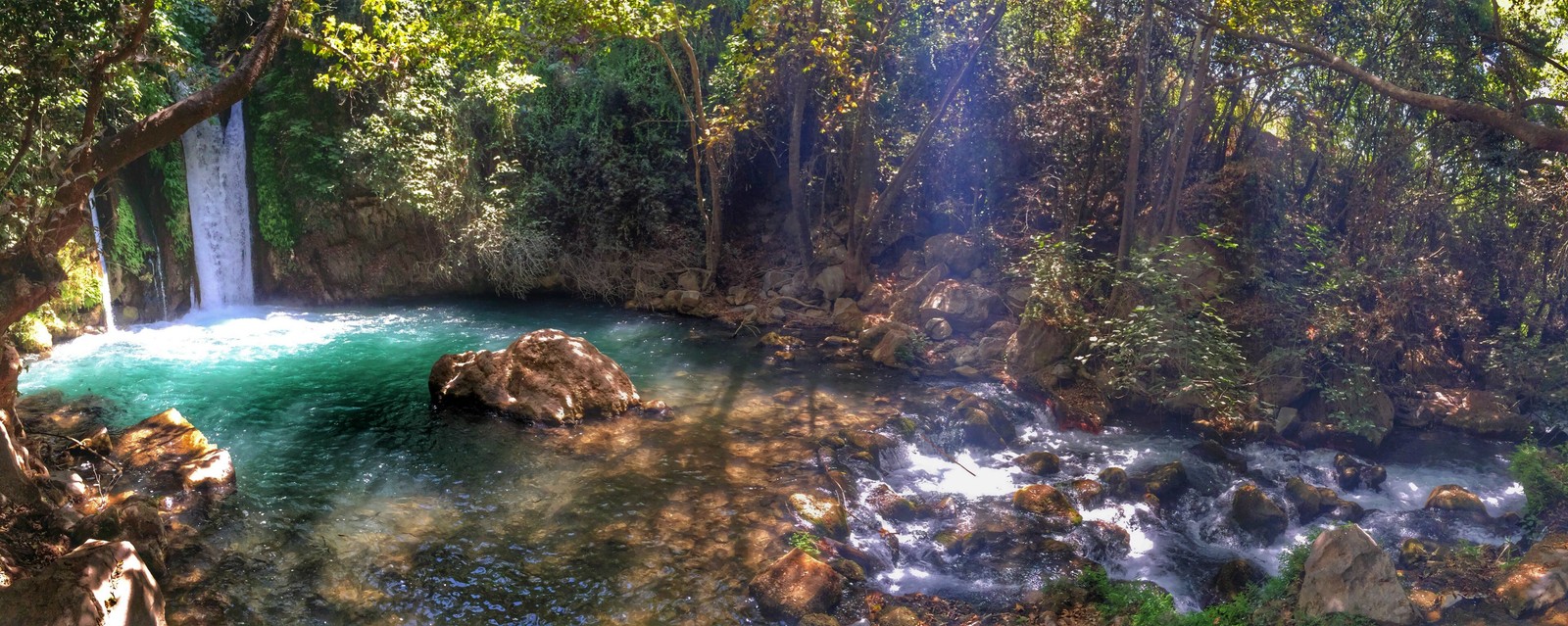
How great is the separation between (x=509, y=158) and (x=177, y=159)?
18.3 feet

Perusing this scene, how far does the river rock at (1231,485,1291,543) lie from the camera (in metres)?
7.77

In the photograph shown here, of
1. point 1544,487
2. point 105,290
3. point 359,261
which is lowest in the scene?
point 1544,487

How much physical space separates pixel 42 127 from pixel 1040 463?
31.7 ft

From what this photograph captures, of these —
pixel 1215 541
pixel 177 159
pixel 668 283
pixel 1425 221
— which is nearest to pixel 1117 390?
pixel 1215 541

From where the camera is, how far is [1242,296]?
467 inches

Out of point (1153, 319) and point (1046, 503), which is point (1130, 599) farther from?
point (1153, 319)

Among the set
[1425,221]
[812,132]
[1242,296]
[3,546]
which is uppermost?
[812,132]

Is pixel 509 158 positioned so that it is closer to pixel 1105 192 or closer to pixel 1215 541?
pixel 1105 192

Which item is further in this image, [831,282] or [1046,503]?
[831,282]

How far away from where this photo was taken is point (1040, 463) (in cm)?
909

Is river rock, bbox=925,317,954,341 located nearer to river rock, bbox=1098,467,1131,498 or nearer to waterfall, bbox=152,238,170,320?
river rock, bbox=1098,467,1131,498

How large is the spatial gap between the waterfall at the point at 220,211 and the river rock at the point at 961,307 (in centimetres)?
1247

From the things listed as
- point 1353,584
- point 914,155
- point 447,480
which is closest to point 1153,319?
point 1353,584

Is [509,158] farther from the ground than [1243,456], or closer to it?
farther from the ground
